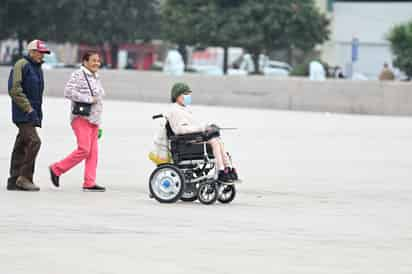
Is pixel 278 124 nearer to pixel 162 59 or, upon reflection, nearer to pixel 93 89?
pixel 93 89

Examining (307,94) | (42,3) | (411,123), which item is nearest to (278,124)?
(411,123)

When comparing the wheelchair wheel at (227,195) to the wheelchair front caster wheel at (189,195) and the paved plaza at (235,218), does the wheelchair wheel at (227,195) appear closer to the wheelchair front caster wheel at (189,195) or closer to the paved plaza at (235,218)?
the paved plaza at (235,218)

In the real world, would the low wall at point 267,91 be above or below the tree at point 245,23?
below

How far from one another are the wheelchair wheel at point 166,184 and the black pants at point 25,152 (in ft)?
5.15

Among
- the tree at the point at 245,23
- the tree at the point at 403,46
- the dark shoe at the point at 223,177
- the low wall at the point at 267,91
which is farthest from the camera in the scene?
the tree at the point at 245,23

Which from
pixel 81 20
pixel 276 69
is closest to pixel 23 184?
pixel 81 20

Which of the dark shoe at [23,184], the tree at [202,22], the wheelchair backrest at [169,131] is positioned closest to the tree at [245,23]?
the tree at [202,22]

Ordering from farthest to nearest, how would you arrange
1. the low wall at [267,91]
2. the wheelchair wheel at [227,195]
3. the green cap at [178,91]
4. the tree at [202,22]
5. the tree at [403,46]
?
the tree at [202,22], the tree at [403,46], the low wall at [267,91], the green cap at [178,91], the wheelchair wheel at [227,195]

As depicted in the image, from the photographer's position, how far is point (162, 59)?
94812 millimetres

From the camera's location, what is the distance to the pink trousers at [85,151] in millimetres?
14398

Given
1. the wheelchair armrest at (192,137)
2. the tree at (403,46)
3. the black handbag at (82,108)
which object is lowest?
the wheelchair armrest at (192,137)

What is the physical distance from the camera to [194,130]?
13336 millimetres

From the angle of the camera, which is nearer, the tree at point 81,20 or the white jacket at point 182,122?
the white jacket at point 182,122

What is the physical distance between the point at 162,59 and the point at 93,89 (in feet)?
264
